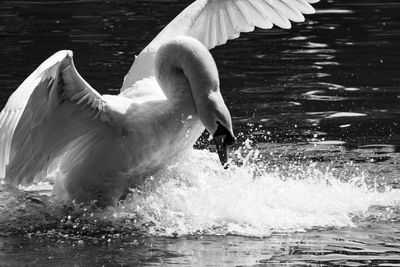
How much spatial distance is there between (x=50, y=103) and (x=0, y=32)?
8363mm

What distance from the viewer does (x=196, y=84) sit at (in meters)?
8.35

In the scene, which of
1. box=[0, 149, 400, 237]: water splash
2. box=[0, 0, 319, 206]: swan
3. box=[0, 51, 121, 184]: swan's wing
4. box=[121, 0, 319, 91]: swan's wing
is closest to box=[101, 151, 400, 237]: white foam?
box=[0, 149, 400, 237]: water splash

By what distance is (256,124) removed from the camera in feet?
37.6

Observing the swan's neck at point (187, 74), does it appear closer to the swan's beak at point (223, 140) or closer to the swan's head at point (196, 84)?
the swan's head at point (196, 84)

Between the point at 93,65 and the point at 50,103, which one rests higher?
the point at 50,103

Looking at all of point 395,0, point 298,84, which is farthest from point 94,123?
point 395,0

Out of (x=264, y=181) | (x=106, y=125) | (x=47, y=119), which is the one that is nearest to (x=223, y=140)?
(x=106, y=125)

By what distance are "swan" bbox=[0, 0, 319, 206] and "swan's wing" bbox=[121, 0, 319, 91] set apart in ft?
3.89

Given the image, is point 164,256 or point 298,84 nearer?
point 164,256

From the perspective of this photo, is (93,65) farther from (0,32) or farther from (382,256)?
(382,256)

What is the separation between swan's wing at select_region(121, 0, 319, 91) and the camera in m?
10.1

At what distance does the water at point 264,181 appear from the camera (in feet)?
26.0

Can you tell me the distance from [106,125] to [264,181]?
1.39m

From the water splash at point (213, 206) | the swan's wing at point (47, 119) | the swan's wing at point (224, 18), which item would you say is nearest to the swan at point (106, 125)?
the swan's wing at point (47, 119)
